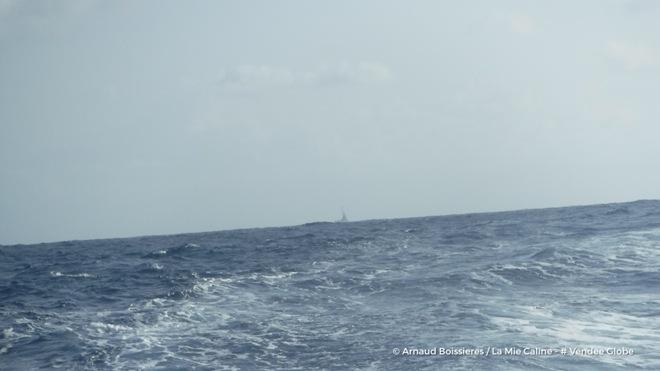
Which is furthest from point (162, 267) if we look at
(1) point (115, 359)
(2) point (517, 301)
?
(2) point (517, 301)

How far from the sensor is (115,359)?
1423 centimetres

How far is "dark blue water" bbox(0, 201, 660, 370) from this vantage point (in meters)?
13.7

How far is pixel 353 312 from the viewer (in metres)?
18.3

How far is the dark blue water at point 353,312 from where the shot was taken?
1369cm

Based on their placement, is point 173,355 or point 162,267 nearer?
point 173,355

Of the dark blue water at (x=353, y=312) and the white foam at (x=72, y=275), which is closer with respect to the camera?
the dark blue water at (x=353, y=312)

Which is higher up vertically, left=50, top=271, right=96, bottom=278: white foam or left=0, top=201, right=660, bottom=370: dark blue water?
left=50, top=271, right=96, bottom=278: white foam

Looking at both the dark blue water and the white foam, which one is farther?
the white foam

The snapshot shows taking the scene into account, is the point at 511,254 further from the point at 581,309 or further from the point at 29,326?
the point at 29,326

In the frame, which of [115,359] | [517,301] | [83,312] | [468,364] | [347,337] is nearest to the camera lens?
[468,364]

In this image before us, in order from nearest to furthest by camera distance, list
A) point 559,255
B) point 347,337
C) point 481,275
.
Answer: point 347,337, point 481,275, point 559,255

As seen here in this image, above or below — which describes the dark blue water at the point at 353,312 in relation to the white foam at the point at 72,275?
below

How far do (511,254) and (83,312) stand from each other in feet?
71.4

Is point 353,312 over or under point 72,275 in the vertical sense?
under
